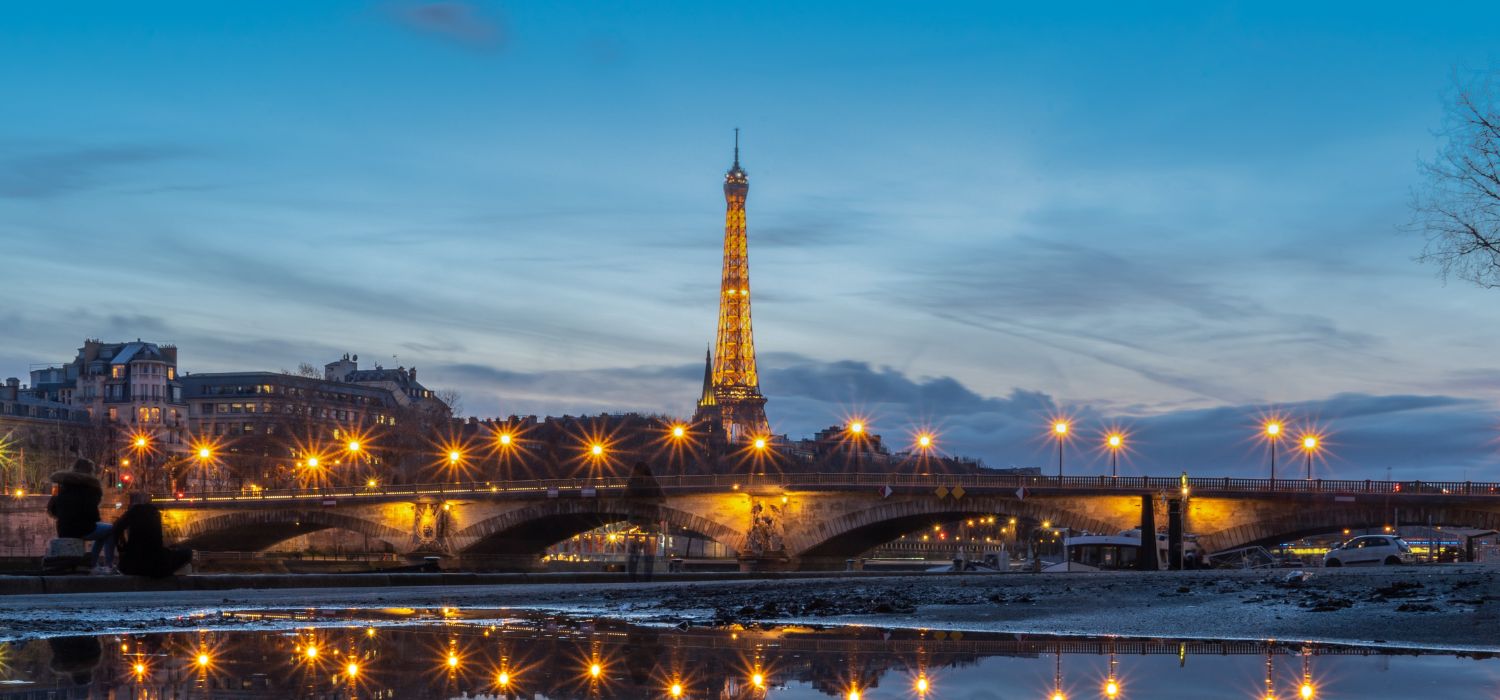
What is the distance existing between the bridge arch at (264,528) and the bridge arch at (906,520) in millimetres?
28994

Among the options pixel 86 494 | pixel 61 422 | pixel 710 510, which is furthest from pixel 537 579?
pixel 61 422

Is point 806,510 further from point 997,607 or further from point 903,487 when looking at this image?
point 997,607

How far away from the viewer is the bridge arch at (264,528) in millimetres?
101938

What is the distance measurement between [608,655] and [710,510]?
75742 mm

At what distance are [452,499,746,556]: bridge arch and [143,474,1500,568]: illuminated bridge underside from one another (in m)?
0.09

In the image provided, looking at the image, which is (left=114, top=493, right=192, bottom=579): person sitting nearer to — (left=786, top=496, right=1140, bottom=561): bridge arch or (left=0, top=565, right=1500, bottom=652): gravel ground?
(left=0, top=565, right=1500, bottom=652): gravel ground

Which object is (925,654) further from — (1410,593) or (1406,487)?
(1406,487)

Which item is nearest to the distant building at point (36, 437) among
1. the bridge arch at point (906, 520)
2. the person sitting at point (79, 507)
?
the bridge arch at point (906, 520)

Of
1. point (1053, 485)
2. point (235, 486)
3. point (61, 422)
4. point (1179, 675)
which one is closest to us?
point (1179, 675)

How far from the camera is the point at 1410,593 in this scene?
68.3 ft

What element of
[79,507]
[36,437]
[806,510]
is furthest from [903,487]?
[36,437]

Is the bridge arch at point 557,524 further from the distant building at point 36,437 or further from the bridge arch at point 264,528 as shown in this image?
the distant building at point 36,437

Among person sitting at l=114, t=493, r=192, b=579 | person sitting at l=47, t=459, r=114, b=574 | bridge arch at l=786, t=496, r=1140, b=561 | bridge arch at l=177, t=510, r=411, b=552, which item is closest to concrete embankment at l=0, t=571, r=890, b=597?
person sitting at l=114, t=493, r=192, b=579

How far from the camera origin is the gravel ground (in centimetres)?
1475
